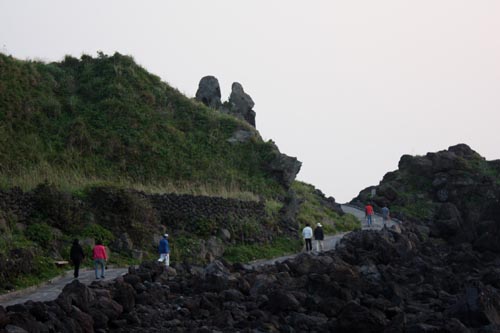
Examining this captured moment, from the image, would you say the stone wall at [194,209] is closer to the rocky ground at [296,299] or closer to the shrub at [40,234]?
the rocky ground at [296,299]

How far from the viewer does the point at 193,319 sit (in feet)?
64.5

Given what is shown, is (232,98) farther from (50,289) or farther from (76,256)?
(50,289)

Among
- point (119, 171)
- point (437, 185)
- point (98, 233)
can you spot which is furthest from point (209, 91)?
point (98, 233)

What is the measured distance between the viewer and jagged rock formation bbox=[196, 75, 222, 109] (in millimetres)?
62781

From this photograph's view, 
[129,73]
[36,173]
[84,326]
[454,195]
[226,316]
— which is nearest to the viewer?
[84,326]

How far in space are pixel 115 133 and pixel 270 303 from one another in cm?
2730

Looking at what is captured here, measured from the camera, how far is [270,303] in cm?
2070

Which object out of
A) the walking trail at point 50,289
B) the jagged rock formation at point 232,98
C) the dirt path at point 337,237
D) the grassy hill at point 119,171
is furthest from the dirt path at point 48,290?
the jagged rock formation at point 232,98

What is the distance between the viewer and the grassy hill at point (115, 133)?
41.5 metres

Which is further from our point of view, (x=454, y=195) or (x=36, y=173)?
(x=454, y=195)

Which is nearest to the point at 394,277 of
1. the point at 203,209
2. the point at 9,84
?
the point at 203,209

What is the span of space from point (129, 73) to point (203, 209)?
1853cm

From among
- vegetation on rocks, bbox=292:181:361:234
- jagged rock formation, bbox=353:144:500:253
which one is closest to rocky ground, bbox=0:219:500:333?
vegetation on rocks, bbox=292:181:361:234

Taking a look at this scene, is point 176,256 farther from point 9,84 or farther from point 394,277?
Answer: point 9,84
